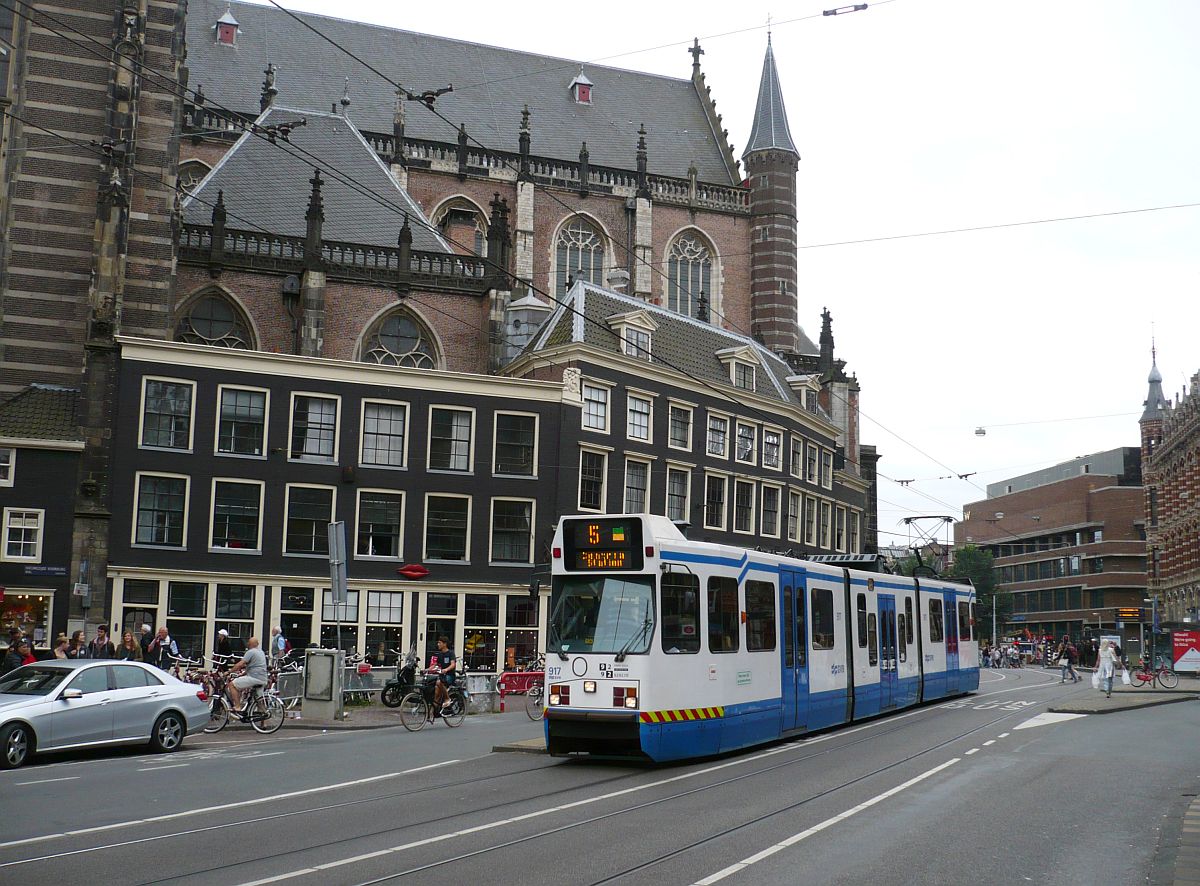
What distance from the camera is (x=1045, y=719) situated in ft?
74.3

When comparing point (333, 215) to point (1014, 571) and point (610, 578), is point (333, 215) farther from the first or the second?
point (1014, 571)

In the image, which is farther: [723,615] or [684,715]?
[723,615]

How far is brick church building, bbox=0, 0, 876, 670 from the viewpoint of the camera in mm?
31844

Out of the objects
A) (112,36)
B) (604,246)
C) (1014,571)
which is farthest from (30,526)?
(1014,571)

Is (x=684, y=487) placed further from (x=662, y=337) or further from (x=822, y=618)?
(x=822, y=618)

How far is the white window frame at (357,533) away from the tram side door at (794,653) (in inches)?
702

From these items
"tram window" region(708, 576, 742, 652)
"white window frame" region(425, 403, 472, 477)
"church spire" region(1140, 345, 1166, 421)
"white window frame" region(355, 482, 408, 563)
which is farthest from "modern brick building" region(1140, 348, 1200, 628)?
"tram window" region(708, 576, 742, 652)

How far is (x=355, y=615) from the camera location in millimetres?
33312

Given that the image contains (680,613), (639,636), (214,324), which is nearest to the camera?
(639,636)

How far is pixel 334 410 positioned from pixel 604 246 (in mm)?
24146

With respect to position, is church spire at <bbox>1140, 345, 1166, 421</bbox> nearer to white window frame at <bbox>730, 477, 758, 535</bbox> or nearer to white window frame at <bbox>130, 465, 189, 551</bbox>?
white window frame at <bbox>730, 477, 758, 535</bbox>

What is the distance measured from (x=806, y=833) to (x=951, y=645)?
Answer: 19238mm

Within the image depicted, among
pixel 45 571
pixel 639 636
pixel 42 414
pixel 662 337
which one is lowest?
pixel 639 636

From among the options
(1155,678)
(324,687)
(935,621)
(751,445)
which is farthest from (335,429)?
(1155,678)
